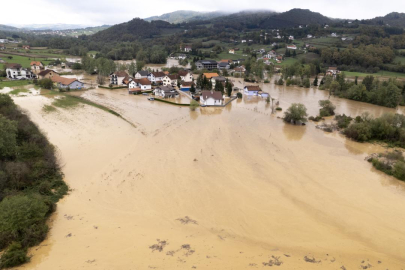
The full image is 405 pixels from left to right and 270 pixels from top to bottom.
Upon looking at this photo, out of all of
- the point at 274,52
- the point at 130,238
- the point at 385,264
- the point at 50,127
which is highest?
the point at 274,52

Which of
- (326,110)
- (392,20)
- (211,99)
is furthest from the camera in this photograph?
(392,20)

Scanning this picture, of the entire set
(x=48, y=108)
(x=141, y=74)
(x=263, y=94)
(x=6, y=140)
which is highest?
(x=141, y=74)

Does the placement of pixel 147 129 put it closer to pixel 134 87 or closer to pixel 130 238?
pixel 130 238

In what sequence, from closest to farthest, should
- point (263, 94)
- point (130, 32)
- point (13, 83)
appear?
point (263, 94) → point (13, 83) → point (130, 32)

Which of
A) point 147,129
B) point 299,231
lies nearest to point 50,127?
point 147,129

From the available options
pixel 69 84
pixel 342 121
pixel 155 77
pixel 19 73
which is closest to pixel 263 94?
pixel 342 121

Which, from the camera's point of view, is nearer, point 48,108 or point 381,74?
point 48,108

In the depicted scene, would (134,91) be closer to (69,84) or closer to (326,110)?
(69,84)

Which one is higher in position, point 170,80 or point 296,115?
point 170,80

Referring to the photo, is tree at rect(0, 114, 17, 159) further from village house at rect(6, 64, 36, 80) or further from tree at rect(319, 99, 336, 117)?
village house at rect(6, 64, 36, 80)
